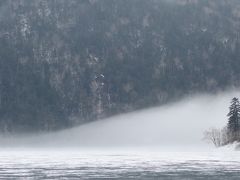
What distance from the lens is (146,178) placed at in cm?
7875

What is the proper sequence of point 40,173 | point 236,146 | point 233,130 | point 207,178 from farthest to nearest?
point 233,130
point 236,146
point 40,173
point 207,178

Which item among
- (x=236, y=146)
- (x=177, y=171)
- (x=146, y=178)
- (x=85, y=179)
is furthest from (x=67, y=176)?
(x=236, y=146)

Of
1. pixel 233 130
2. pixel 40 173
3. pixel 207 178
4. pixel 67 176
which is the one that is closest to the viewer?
pixel 207 178

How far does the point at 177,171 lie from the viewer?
294 feet

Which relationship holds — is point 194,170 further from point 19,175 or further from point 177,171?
point 19,175

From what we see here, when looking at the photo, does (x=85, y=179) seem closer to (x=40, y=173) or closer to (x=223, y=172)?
(x=40, y=173)

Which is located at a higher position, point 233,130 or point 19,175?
point 233,130

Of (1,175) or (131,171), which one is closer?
(1,175)

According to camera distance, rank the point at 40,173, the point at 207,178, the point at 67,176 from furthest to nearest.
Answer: the point at 40,173, the point at 67,176, the point at 207,178

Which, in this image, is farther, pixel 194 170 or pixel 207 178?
pixel 194 170

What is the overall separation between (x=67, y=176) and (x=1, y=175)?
9859 mm

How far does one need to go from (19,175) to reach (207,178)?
2750 cm

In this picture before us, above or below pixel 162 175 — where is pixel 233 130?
above

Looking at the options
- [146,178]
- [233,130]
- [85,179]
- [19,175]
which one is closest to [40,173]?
[19,175]
